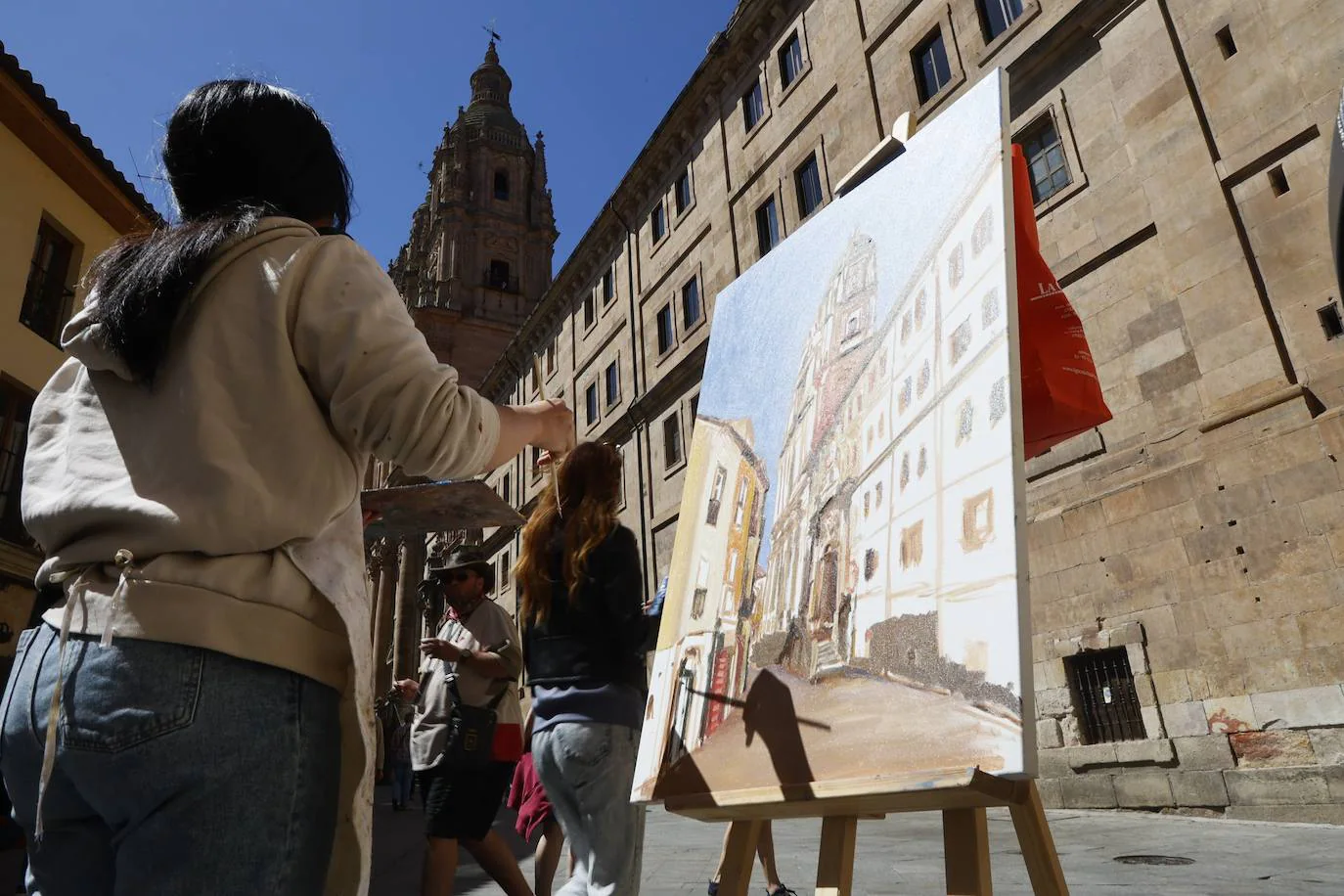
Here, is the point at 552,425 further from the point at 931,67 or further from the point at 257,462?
the point at 931,67

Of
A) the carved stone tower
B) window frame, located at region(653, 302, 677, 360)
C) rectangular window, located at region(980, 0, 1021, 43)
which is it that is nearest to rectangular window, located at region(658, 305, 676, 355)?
window frame, located at region(653, 302, 677, 360)

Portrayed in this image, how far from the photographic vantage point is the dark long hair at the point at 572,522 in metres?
2.79

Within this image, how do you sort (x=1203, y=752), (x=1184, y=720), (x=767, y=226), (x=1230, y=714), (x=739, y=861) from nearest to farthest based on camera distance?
(x=739, y=861) → (x=1230, y=714) → (x=1203, y=752) → (x=1184, y=720) → (x=767, y=226)

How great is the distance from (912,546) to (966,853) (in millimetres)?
698

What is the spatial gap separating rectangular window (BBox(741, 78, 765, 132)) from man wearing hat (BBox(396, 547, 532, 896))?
15231 mm

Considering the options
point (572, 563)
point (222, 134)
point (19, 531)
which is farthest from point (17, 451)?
point (222, 134)

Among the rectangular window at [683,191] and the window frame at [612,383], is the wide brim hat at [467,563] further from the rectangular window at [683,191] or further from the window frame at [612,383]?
the window frame at [612,383]

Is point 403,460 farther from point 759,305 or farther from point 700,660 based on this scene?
point 759,305

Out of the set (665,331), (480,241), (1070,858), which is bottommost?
(1070,858)

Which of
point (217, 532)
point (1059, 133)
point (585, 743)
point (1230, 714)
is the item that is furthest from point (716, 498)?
point (1059, 133)

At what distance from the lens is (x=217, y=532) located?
3.53ft

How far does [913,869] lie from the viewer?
15.5ft

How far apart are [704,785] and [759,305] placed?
1853 millimetres

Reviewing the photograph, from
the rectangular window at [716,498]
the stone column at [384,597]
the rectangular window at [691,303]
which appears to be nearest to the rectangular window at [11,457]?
the rectangular window at [716,498]
